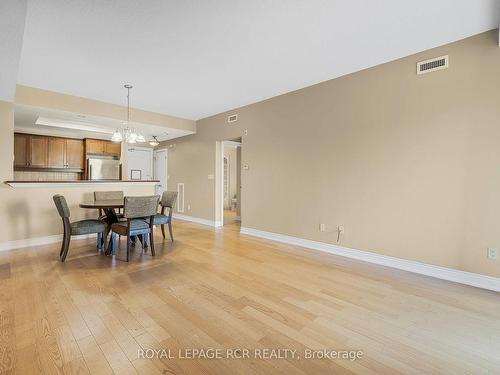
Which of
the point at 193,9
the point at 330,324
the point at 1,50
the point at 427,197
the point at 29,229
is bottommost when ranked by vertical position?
the point at 330,324

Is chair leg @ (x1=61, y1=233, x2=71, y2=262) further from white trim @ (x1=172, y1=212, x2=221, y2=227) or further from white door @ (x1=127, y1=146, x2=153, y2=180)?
white door @ (x1=127, y1=146, x2=153, y2=180)

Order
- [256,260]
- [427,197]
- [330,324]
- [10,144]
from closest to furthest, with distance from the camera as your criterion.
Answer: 1. [330,324]
2. [427,197]
3. [256,260]
4. [10,144]

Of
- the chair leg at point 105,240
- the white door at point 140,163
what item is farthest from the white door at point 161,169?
the chair leg at point 105,240

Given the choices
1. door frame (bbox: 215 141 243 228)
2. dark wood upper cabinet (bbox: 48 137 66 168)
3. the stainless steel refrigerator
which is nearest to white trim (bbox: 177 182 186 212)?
door frame (bbox: 215 141 243 228)

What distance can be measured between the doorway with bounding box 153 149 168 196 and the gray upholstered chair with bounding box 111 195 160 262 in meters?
3.99

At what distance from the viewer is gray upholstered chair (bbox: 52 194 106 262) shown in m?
3.26

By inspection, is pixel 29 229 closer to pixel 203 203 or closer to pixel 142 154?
pixel 203 203

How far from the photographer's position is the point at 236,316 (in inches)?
80.4

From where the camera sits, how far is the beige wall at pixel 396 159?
2.63 m

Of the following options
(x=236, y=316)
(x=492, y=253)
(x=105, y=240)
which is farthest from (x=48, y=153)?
(x=492, y=253)

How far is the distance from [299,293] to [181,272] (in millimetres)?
1433

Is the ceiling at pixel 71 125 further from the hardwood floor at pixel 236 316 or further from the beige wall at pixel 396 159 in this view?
the beige wall at pixel 396 159

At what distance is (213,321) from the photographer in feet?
6.46

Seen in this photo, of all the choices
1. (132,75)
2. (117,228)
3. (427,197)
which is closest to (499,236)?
(427,197)
